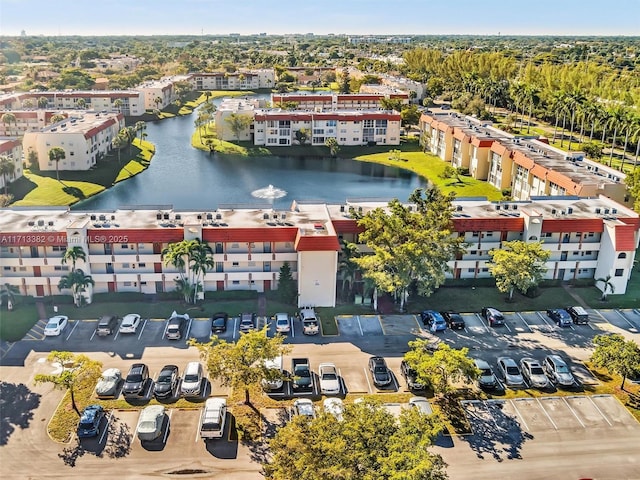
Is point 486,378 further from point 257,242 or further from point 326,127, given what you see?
point 326,127

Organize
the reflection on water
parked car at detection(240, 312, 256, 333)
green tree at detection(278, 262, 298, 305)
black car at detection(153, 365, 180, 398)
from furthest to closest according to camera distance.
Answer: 1. the reflection on water
2. green tree at detection(278, 262, 298, 305)
3. parked car at detection(240, 312, 256, 333)
4. black car at detection(153, 365, 180, 398)

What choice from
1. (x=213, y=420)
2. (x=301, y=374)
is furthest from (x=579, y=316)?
(x=213, y=420)

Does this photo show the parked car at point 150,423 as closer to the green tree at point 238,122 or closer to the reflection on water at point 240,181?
the reflection on water at point 240,181

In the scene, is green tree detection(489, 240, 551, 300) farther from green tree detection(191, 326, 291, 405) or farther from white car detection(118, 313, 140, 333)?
white car detection(118, 313, 140, 333)

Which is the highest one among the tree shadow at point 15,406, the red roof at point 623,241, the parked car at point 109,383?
→ the red roof at point 623,241

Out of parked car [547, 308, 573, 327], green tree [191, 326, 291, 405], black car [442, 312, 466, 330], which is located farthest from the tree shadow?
parked car [547, 308, 573, 327]

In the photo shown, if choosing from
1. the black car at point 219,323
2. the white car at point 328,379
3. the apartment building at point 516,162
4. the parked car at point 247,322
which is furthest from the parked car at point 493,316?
the apartment building at point 516,162

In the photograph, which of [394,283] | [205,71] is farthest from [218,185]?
[205,71]
